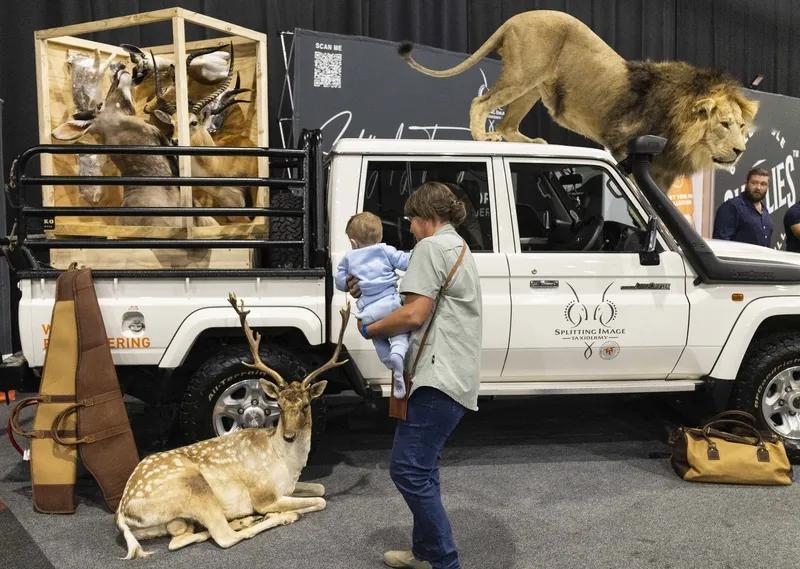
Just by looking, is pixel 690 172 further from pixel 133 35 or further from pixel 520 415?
pixel 133 35

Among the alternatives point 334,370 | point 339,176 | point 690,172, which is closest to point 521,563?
point 334,370

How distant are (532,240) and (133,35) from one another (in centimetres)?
392

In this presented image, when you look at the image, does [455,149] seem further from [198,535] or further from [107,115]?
[198,535]

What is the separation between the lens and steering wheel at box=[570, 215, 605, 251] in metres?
3.71

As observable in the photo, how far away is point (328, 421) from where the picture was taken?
460 cm

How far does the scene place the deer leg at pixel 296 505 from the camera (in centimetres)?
315

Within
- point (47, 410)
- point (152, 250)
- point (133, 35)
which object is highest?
point (133, 35)

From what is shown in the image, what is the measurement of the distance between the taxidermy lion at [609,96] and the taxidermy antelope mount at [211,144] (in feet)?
4.31

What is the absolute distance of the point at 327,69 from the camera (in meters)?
5.46

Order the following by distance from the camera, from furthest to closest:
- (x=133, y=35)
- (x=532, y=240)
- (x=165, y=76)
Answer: (x=133, y=35), (x=165, y=76), (x=532, y=240)

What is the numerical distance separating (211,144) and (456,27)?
3.25m

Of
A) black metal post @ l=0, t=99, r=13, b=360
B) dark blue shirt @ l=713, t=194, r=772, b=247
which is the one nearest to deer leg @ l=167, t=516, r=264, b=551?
black metal post @ l=0, t=99, r=13, b=360

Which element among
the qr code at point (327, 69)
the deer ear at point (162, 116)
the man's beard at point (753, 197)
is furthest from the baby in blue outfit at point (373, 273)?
the man's beard at point (753, 197)

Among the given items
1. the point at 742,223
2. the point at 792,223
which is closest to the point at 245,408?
the point at 742,223
